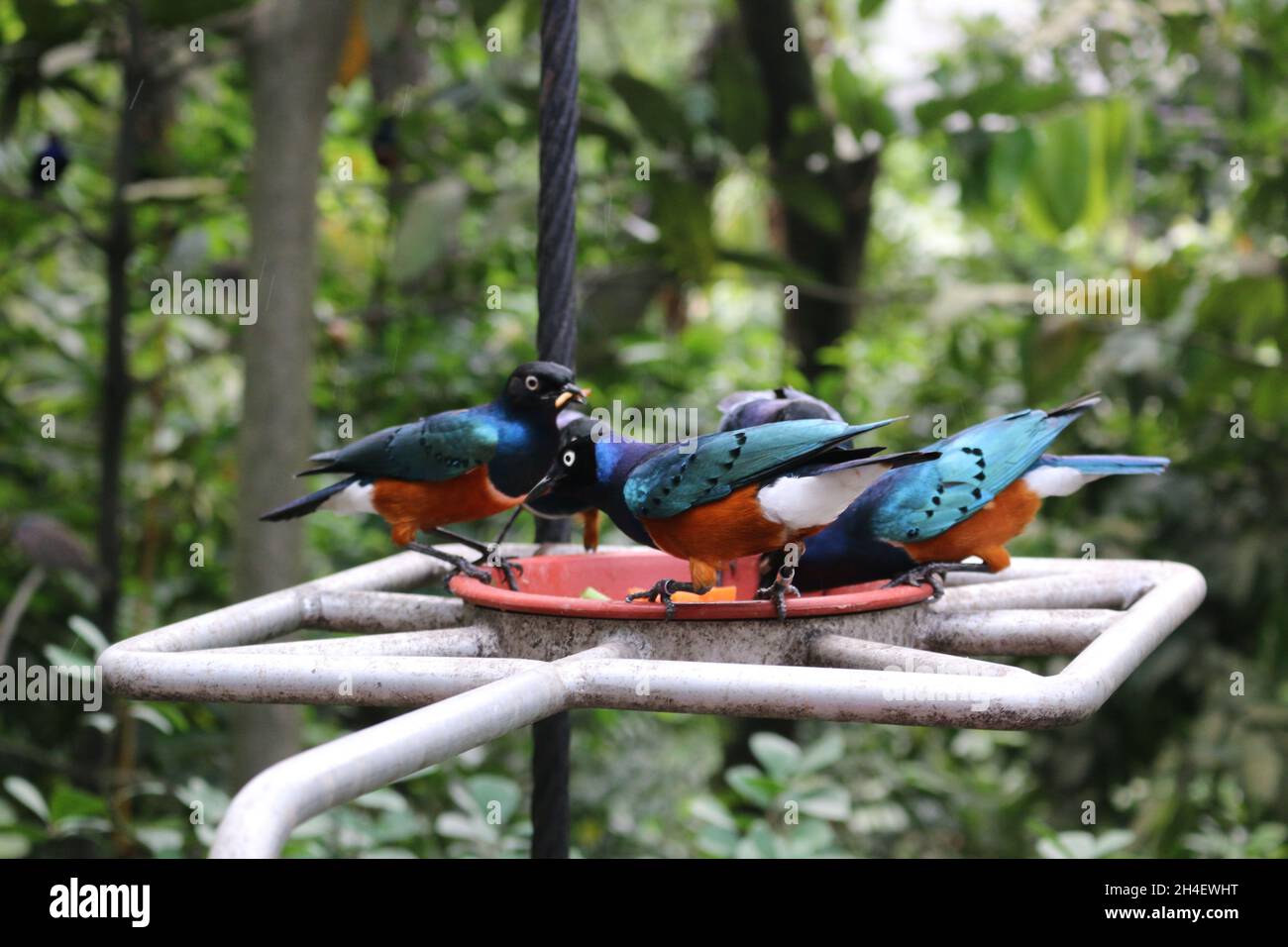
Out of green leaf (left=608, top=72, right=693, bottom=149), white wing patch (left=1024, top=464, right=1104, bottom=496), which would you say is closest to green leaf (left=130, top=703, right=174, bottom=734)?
white wing patch (left=1024, top=464, right=1104, bottom=496)

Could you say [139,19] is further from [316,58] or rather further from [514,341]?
[514,341]

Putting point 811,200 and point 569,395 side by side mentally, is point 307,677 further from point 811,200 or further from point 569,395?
point 811,200

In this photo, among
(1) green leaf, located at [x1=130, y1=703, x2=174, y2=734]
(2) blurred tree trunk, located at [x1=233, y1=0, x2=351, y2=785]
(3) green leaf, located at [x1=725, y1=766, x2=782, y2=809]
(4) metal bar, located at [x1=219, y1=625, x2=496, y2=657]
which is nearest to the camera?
(4) metal bar, located at [x1=219, y1=625, x2=496, y2=657]

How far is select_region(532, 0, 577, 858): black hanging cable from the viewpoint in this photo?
6.53 feet

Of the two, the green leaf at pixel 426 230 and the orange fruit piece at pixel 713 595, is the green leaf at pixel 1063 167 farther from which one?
the orange fruit piece at pixel 713 595

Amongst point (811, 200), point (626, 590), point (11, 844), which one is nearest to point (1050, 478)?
point (626, 590)

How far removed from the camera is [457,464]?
81.9 inches

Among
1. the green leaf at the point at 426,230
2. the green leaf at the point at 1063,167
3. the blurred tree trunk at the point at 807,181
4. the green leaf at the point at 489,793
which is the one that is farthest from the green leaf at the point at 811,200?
the green leaf at the point at 489,793

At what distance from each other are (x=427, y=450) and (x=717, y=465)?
56cm

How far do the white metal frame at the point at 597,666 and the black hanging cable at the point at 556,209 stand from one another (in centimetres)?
27

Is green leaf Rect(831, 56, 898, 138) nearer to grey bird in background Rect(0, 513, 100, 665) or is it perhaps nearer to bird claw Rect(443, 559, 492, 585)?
bird claw Rect(443, 559, 492, 585)
